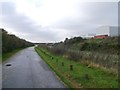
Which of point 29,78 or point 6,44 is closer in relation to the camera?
point 29,78

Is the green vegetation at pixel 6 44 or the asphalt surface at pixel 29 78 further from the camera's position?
the green vegetation at pixel 6 44

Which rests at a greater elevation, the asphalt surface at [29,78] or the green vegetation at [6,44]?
the green vegetation at [6,44]

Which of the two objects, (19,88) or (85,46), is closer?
(19,88)

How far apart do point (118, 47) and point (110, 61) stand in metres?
7.46

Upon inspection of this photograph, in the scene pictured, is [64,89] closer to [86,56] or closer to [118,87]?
[118,87]

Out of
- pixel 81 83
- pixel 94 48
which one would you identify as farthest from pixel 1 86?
pixel 94 48

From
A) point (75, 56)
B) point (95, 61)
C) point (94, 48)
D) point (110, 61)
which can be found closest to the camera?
point (110, 61)

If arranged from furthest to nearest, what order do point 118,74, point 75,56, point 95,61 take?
1. point 75,56
2. point 95,61
3. point 118,74

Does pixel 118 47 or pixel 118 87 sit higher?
pixel 118 47

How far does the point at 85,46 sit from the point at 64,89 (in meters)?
26.4

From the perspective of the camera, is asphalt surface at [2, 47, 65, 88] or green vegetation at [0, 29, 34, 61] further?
green vegetation at [0, 29, 34, 61]

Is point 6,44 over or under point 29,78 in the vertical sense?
over

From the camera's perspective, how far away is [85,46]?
37.6 meters

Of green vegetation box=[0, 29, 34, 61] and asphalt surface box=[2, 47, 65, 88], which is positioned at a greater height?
green vegetation box=[0, 29, 34, 61]
